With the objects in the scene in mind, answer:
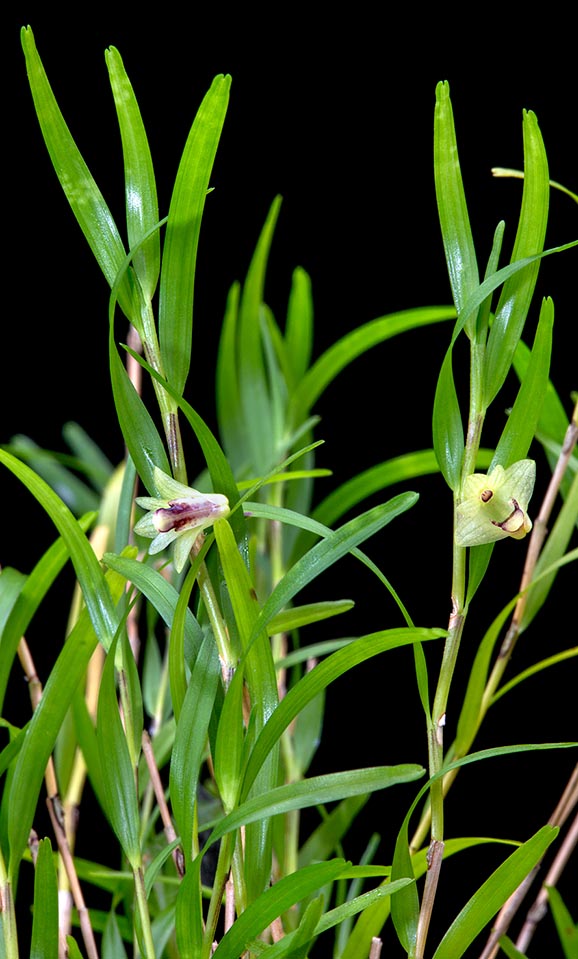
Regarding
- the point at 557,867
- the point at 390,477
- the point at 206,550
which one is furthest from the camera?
the point at 390,477

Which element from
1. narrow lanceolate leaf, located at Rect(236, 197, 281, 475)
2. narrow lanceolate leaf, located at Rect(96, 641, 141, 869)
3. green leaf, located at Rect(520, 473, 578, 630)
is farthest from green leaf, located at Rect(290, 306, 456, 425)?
narrow lanceolate leaf, located at Rect(96, 641, 141, 869)

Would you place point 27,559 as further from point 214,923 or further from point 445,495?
point 214,923

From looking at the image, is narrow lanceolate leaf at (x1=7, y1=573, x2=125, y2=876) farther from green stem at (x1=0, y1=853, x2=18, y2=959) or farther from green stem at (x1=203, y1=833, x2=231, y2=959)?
green stem at (x1=203, y1=833, x2=231, y2=959)

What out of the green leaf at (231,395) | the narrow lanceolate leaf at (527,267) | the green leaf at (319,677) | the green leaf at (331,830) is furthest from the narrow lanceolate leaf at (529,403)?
the green leaf at (231,395)

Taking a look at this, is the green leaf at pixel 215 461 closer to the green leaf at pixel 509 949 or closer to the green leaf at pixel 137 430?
the green leaf at pixel 137 430

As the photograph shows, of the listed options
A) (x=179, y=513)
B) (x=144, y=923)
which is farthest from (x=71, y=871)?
(x=179, y=513)

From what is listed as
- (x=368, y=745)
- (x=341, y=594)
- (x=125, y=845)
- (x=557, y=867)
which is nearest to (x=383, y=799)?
(x=368, y=745)

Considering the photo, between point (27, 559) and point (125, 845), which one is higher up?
point (27, 559)
